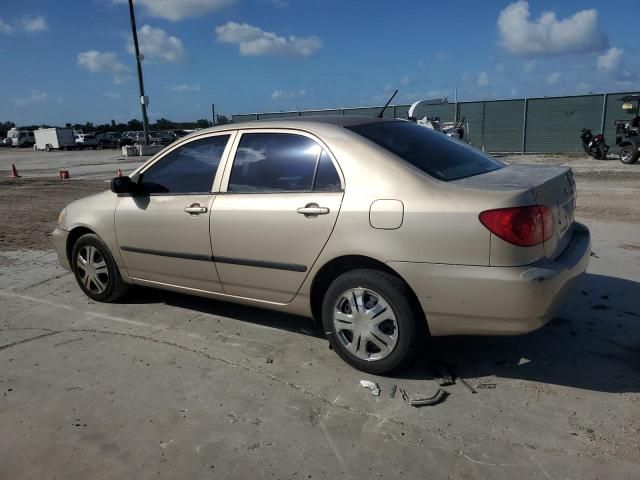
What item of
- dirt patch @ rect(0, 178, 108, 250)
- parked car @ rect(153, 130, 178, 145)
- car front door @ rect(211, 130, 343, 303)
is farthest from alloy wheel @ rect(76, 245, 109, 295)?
parked car @ rect(153, 130, 178, 145)

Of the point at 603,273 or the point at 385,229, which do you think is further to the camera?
the point at 603,273

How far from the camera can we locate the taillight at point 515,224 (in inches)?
113

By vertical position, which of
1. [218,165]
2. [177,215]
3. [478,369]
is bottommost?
[478,369]

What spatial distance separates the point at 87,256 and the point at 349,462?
3.46 metres

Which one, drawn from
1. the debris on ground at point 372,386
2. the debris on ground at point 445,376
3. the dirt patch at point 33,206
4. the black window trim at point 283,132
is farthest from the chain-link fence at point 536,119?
the debris on ground at point 372,386

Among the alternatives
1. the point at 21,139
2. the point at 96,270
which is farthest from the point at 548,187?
the point at 21,139

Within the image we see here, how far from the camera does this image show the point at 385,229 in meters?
3.17

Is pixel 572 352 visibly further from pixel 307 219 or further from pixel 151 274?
pixel 151 274

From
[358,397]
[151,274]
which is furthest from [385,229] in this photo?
[151,274]

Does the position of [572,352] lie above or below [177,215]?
below

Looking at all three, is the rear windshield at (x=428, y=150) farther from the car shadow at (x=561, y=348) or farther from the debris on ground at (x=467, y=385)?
the debris on ground at (x=467, y=385)

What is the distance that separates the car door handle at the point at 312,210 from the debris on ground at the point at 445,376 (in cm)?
128

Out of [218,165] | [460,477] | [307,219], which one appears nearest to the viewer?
[460,477]

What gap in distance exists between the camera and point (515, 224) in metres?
2.88
